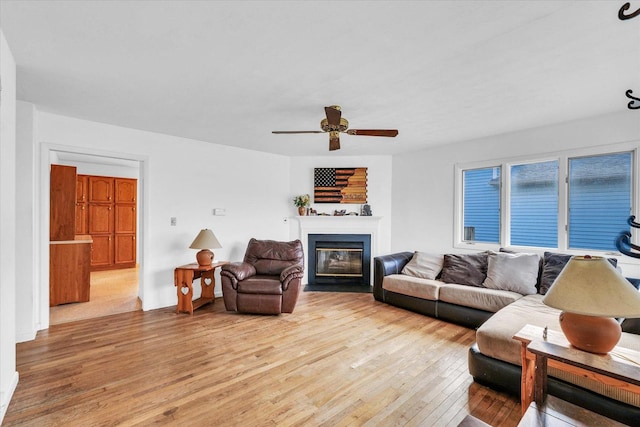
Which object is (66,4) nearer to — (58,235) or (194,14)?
(194,14)

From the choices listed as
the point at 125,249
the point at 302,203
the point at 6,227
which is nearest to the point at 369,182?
the point at 302,203

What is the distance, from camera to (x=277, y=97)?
2889mm

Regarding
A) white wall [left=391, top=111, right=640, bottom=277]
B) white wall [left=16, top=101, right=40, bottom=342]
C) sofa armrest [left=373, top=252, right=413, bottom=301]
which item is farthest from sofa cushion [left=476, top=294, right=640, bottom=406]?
white wall [left=16, top=101, right=40, bottom=342]

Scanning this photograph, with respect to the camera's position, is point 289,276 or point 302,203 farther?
point 302,203

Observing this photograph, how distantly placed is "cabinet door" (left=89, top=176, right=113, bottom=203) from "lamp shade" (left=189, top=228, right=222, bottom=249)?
4357 mm

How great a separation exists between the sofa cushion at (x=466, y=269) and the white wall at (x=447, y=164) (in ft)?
1.87

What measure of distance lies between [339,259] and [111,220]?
18.7ft

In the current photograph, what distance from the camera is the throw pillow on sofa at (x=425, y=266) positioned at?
13.9 ft

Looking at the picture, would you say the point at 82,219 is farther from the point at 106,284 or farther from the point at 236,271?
the point at 236,271

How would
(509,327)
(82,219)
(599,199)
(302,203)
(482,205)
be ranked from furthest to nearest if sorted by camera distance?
1. (82,219)
2. (302,203)
3. (482,205)
4. (599,199)
5. (509,327)

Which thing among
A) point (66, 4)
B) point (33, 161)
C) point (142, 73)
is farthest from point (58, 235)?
point (66, 4)

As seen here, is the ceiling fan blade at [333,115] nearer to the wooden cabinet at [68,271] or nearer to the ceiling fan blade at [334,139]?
the ceiling fan blade at [334,139]

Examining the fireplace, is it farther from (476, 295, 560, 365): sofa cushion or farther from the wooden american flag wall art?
(476, 295, 560, 365): sofa cushion

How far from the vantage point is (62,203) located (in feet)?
14.6
